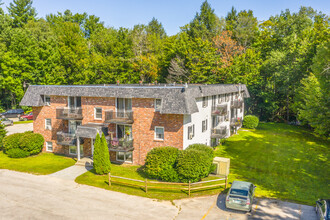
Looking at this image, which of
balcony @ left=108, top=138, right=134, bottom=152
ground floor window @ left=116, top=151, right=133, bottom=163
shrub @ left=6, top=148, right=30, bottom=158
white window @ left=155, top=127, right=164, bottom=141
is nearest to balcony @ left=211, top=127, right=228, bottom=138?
white window @ left=155, top=127, right=164, bottom=141

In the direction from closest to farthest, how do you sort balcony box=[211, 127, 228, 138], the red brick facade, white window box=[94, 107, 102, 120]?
1. the red brick facade
2. white window box=[94, 107, 102, 120]
3. balcony box=[211, 127, 228, 138]

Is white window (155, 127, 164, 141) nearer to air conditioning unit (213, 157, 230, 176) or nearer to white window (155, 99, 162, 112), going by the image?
white window (155, 99, 162, 112)

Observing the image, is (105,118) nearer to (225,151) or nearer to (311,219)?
(225,151)

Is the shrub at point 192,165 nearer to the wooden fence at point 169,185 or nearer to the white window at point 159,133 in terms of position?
the wooden fence at point 169,185

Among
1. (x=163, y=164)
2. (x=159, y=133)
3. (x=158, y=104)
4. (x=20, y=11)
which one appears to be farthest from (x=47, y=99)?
(x=20, y=11)

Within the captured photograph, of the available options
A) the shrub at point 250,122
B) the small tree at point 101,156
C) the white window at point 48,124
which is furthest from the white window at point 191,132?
the shrub at point 250,122

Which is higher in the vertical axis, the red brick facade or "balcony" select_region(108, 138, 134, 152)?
the red brick facade

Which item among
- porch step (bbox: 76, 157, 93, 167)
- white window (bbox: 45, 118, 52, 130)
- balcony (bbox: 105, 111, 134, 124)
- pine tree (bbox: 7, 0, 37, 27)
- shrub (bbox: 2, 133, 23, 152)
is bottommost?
porch step (bbox: 76, 157, 93, 167)

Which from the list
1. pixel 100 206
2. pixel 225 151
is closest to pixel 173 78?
pixel 225 151
